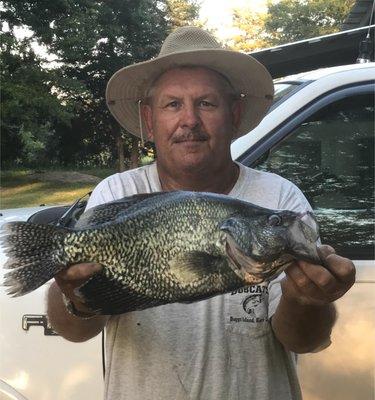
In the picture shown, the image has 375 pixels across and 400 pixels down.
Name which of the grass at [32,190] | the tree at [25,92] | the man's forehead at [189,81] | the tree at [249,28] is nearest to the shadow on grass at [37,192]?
the grass at [32,190]

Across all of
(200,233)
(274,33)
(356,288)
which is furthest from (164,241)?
(274,33)

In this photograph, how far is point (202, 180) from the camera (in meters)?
2.01

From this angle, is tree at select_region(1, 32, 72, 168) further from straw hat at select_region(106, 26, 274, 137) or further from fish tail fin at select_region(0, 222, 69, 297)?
fish tail fin at select_region(0, 222, 69, 297)

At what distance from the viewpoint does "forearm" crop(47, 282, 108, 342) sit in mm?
1841

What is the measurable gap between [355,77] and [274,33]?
4647cm

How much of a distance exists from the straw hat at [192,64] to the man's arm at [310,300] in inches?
32.5

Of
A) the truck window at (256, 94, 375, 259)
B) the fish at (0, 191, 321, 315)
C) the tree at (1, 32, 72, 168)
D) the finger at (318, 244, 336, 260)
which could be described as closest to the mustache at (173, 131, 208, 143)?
the fish at (0, 191, 321, 315)

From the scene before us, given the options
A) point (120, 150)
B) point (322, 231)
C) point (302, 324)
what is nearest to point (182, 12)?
point (120, 150)

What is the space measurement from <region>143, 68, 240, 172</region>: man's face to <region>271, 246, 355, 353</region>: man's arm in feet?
1.75

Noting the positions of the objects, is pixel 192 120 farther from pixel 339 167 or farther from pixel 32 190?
pixel 32 190

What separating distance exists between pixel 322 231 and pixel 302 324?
103cm

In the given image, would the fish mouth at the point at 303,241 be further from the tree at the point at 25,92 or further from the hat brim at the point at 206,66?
the tree at the point at 25,92

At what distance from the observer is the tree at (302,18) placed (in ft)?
131

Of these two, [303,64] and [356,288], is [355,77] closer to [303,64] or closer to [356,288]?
[356,288]
